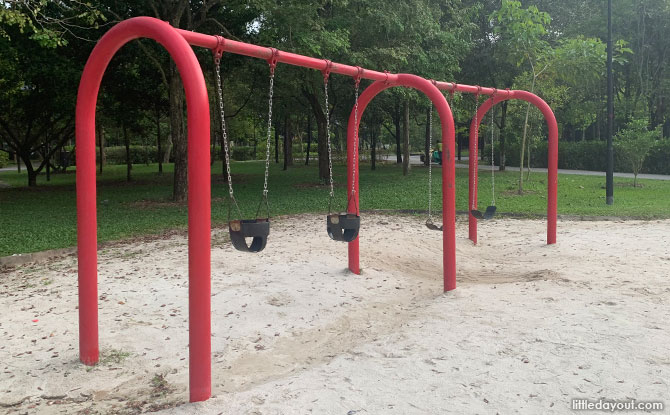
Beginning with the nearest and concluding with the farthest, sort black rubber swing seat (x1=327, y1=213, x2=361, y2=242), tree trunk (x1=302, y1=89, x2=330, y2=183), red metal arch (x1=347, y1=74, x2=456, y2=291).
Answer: black rubber swing seat (x1=327, y1=213, x2=361, y2=242) < red metal arch (x1=347, y1=74, x2=456, y2=291) < tree trunk (x1=302, y1=89, x2=330, y2=183)

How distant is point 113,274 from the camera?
648 cm

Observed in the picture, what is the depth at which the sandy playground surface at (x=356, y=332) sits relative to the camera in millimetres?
3252

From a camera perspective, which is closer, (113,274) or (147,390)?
(147,390)

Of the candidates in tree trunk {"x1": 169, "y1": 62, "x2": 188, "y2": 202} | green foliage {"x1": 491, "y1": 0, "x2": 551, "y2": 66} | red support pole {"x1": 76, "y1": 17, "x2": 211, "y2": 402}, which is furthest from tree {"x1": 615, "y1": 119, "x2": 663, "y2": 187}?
red support pole {"x1": 76, "y1": 17, "x2": 211, "y2": 402}

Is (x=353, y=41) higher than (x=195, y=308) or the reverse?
higher

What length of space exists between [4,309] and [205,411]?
10.6 ft

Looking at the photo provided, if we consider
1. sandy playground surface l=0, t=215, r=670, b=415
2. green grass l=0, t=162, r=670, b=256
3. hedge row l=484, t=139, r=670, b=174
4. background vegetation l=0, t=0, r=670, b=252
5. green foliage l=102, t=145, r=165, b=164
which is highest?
background vegetation l=0, t=0, r=670, b=252

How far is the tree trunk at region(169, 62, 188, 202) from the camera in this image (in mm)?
13000

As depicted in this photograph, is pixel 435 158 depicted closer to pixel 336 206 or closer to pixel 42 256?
pixel 336 206

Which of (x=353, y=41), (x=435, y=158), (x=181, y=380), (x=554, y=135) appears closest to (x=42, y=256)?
A: (x=181, y=380)

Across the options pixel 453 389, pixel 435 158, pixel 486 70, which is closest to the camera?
pixel 453 389

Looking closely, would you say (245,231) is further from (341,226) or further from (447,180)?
(447,180)

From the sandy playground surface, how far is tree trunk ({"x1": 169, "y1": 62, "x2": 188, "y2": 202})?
5.57 metres

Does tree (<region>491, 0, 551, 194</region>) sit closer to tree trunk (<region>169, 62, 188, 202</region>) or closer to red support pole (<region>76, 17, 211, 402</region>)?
tree trunk (<region>169, 62, 188, 202</region>)
